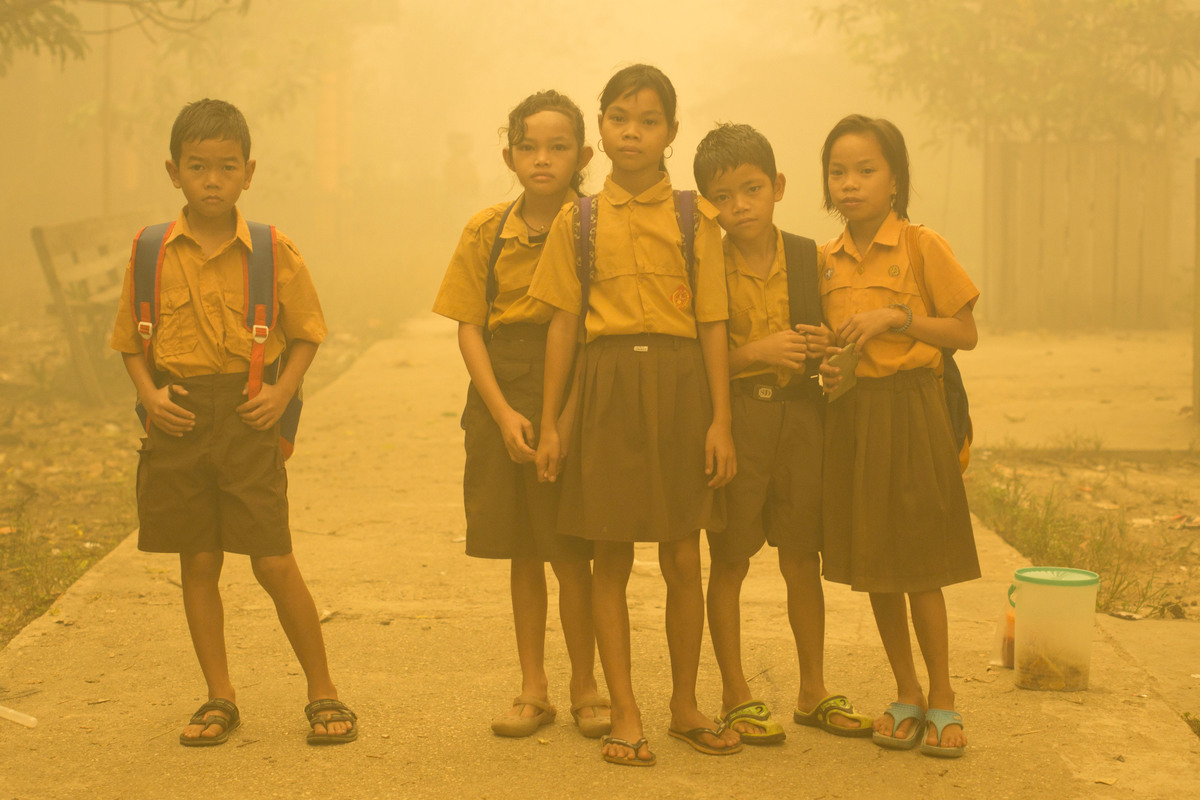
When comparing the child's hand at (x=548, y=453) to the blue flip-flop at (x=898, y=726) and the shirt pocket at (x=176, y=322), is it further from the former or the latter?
the blue flip-flop at (x=898, y=726)

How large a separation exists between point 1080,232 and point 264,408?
11851 mm

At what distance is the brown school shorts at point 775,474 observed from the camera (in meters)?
3.39

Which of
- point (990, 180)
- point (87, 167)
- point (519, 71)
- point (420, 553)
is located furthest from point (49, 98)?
point (420, 553)

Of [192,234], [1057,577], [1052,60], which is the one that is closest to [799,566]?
[1057,577]

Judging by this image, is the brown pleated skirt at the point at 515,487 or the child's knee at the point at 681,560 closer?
the child's knee at the point at 681,560

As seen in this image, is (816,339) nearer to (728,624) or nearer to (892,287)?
(892,287)

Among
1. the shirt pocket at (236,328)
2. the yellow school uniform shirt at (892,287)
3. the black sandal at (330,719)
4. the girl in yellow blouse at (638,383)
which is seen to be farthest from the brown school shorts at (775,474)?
the shirt pocket at (236,328)

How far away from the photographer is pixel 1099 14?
1408 centimetres

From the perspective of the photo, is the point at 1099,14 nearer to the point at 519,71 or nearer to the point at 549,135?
the point at 549,135

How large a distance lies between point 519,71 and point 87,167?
11.8 meters

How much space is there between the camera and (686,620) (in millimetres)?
3355

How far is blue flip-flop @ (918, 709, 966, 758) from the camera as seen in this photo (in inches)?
129

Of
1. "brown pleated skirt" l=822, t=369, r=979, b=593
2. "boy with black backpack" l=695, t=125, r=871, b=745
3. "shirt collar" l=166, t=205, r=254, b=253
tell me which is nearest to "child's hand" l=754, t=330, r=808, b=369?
"boy with black backpack" l=695, t=125, r=871, b=745

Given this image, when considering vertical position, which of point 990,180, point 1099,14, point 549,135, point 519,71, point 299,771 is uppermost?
point 519,71
